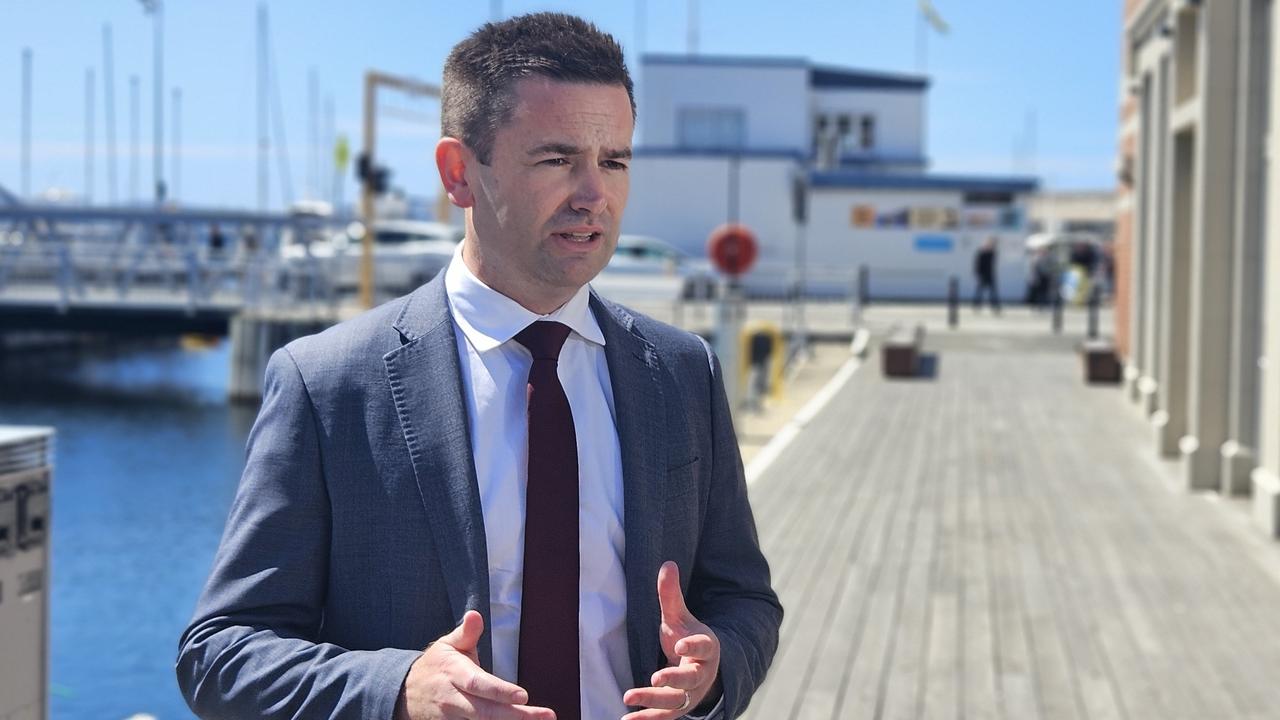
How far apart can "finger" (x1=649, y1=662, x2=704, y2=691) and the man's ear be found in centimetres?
71

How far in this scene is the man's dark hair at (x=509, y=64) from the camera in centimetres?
206

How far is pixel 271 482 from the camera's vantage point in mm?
2037

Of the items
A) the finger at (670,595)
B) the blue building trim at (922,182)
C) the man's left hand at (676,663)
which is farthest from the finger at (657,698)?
the blue building trim at (922,182)

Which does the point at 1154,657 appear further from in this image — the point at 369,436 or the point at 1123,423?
the point at 1123,423

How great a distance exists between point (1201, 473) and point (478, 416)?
9.86 metres

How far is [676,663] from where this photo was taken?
2104 millimetres

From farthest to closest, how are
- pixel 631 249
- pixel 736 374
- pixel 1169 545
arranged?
1. pixel 631 249
2. pixel 736 374
3. pixel 1169 545

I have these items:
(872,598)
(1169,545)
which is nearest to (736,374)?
(1169,545)

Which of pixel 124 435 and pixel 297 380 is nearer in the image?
pixel 297 380

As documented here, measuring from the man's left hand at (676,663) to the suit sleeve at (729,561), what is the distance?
0.21 metres

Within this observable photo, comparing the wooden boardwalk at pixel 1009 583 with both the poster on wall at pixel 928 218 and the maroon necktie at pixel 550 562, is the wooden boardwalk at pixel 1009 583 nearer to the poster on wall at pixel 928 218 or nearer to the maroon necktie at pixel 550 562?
the maroon necktie at pixel 550 562

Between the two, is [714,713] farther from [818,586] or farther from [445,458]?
[818,586]

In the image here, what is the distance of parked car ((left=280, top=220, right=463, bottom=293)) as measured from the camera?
34875mm

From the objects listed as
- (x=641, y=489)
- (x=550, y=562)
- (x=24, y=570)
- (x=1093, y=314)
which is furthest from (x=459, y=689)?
(x=1093, y=314)
